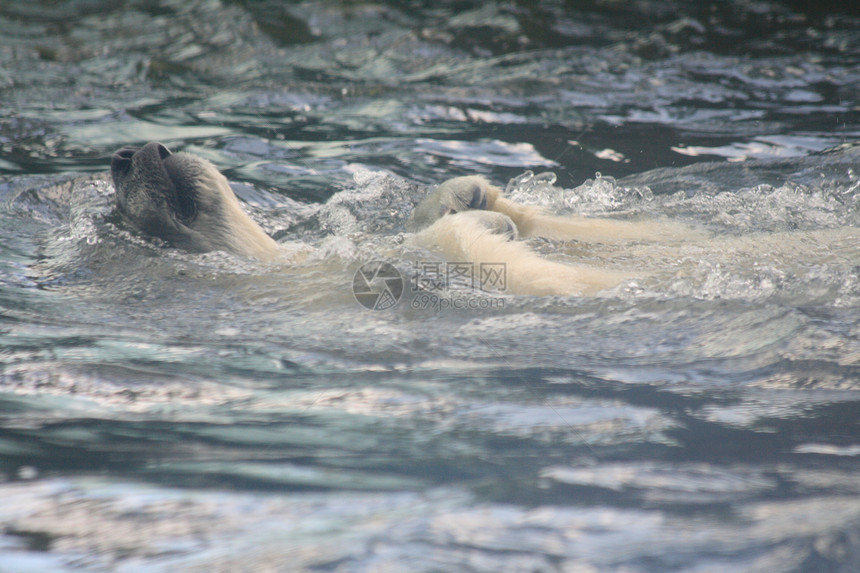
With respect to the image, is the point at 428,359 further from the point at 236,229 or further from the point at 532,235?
the point at 532,235

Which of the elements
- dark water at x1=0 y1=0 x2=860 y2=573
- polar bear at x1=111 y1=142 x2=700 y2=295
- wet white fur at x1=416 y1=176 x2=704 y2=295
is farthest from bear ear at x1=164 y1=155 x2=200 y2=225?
wet white fur at x1=416 y1=176 x2=704 y2=295

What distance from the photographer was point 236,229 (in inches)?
97.7

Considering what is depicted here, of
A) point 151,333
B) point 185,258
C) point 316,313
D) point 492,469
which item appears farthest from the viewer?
point 185,258

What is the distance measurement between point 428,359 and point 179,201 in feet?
3.63

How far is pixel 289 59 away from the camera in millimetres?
6410

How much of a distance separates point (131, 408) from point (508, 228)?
1.54 m

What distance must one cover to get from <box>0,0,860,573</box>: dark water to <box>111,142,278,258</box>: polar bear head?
83mm

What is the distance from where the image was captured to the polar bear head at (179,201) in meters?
2.34

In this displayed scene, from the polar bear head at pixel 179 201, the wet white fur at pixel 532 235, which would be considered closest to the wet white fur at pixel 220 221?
the polar bear head at pixel 179 201

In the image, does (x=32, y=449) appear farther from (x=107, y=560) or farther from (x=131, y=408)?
(x=107, y=560)

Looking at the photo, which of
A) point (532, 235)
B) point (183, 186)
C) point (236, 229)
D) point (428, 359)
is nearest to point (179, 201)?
point (183, 186)

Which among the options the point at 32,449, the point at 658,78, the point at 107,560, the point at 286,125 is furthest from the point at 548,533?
the point at 658,78

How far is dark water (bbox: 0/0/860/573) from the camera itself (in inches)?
41.6

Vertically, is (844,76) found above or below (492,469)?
above
